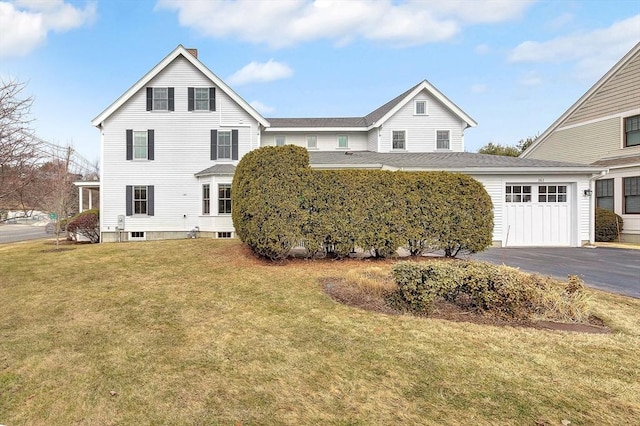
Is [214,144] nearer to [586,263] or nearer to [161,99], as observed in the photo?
[161,99]

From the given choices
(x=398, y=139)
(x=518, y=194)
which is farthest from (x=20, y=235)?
(x=518, y=194)

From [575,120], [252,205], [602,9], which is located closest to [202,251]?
[252,205]

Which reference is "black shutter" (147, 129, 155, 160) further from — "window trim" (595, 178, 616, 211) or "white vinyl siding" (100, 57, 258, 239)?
"window trim" (595, 178, 616, 211)

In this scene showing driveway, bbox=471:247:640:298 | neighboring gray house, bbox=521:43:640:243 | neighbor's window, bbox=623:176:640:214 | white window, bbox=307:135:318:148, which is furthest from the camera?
white window, bbox=307:135:318:148

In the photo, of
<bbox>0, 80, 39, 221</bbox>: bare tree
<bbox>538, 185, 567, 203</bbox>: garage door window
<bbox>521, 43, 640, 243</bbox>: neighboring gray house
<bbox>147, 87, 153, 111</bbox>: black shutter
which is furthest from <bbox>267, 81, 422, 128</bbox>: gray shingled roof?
<bbox>0, 80, 39, 221</bbox>: bare tree

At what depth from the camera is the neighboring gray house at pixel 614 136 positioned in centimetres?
1620

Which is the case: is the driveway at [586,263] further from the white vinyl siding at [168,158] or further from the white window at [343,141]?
the white vinyl siding at [168,158]

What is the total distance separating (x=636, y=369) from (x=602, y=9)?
14811mm

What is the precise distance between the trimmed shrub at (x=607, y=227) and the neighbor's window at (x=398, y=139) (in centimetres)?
1014

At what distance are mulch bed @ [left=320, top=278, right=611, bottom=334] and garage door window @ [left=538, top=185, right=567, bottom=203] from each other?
412 inches

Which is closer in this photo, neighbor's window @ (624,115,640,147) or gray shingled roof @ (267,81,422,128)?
neighbor's window @ (624,115,640,147)

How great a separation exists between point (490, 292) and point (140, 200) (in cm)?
1708

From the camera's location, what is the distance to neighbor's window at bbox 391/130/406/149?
20156 millimetres

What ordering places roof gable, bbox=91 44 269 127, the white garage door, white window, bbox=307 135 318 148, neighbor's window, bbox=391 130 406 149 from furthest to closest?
white window, bbox=307 135 318 148 < neighbor's window, bbox=391 130 406 149 < roof gable, bbox=91 44 269 127 < the white garage door
